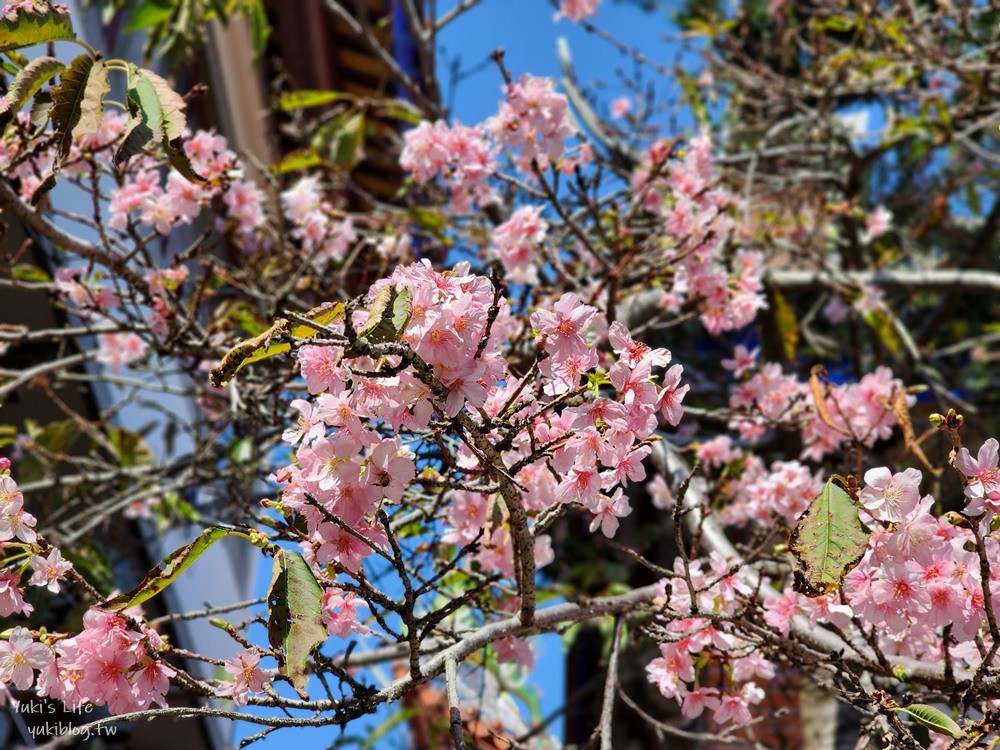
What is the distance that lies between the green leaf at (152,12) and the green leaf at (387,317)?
88.9 inches

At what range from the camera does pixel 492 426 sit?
1.10m

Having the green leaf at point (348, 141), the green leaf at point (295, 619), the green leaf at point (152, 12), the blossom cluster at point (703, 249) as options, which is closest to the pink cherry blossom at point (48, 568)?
the green leaf at point (295, 619)

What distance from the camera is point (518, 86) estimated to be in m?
2.07

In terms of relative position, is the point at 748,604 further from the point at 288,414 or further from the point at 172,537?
the point at 172,537

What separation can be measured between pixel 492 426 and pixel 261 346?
327 millimetres

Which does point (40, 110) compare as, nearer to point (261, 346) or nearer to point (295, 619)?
point (261, 346)

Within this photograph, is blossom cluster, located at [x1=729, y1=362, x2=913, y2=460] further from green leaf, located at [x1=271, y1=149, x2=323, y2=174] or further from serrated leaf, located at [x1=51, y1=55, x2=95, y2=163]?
green leaf, located at [x1=271, y1=149, x2=323, y2=174]

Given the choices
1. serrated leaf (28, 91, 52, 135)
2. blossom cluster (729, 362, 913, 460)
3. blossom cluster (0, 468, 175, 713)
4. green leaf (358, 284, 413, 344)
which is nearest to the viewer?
green leaf (358, 284, 413, 344)

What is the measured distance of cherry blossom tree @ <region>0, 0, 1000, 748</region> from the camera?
1099 mm

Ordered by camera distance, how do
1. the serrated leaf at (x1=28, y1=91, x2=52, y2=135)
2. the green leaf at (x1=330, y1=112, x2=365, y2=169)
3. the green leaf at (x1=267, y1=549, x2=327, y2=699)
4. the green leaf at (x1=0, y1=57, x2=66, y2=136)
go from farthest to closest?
1. the green leaf at (x1=330, y1=112, x2=365, y2=169)
2. the serrated leaf at (x1=28, y1=91, x2=52, y2=135)
3. the green leaf at (x1=0, y1=57, x2=66, y2=136)
4. the green leaf at (x1=267, y1=549, x2=327, y2=699)

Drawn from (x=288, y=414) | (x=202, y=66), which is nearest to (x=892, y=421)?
(x=288, y=414)

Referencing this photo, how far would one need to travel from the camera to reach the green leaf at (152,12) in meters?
2.68

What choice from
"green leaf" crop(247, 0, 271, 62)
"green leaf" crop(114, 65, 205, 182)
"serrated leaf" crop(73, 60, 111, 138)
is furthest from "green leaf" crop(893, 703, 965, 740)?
"green leaf" crop(247, 0, 271, 62)

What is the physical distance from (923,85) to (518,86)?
5142mm
